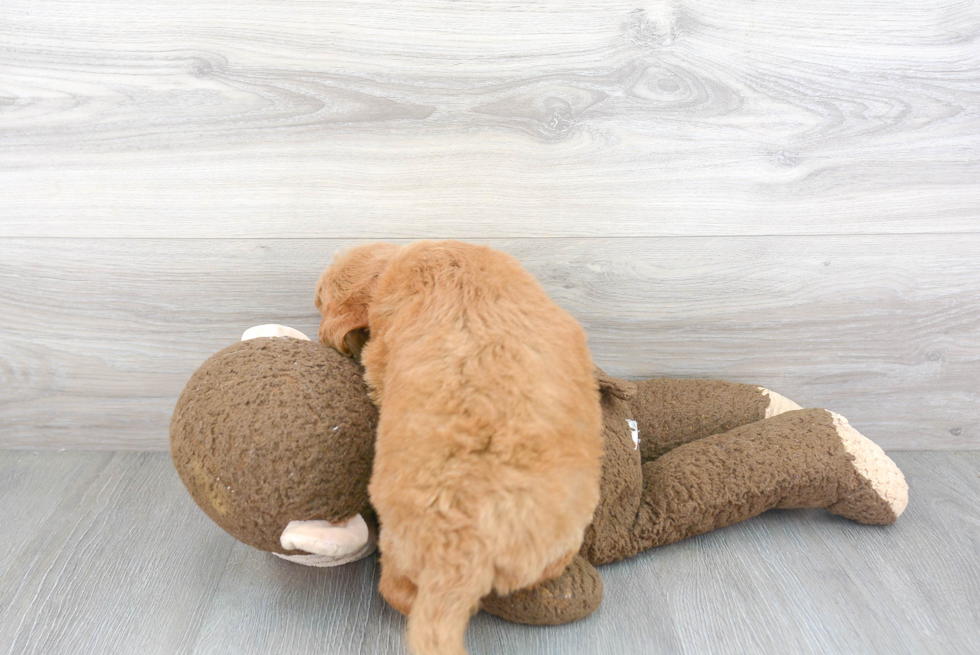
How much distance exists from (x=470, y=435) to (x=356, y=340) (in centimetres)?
25

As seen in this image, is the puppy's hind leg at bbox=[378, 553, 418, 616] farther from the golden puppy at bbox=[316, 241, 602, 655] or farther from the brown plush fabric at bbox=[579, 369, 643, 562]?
the brown plush fabric at bbox=[579, 369, 643, 562]

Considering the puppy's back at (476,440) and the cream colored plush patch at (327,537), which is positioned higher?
the puppy's back at (476,440)

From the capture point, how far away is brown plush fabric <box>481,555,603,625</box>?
2.31 feet

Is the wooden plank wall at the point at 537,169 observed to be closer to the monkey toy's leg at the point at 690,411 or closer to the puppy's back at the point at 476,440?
the monkey toy's leg at the point at 690,411

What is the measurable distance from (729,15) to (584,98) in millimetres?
224

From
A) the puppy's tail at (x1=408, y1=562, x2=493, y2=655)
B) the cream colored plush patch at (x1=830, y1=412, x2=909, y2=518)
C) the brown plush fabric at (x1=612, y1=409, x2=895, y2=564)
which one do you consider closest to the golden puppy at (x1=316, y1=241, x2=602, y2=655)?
the puppy's tail at (x1=408, y1=562, x2=493, y2=655)

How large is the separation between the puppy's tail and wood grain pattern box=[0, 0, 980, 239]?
526mm

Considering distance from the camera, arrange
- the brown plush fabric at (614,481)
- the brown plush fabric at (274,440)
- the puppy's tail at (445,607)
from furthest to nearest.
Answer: the brown plush fabric at (614,481)
the brown plush fabric at (274,440)
the puppy's tail at (445,607)

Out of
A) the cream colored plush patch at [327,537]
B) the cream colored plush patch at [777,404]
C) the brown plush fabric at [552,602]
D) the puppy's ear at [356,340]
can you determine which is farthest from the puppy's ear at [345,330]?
the cream colored plush patch at [777,404]

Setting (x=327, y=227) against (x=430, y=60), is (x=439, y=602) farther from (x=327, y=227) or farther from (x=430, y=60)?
(x=430, y=60)

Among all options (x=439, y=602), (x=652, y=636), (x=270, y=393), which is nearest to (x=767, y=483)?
(x=652, y=636)

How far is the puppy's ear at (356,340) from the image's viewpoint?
78cm

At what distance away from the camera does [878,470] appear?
2.84 feet

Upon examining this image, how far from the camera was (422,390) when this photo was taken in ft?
2.08
